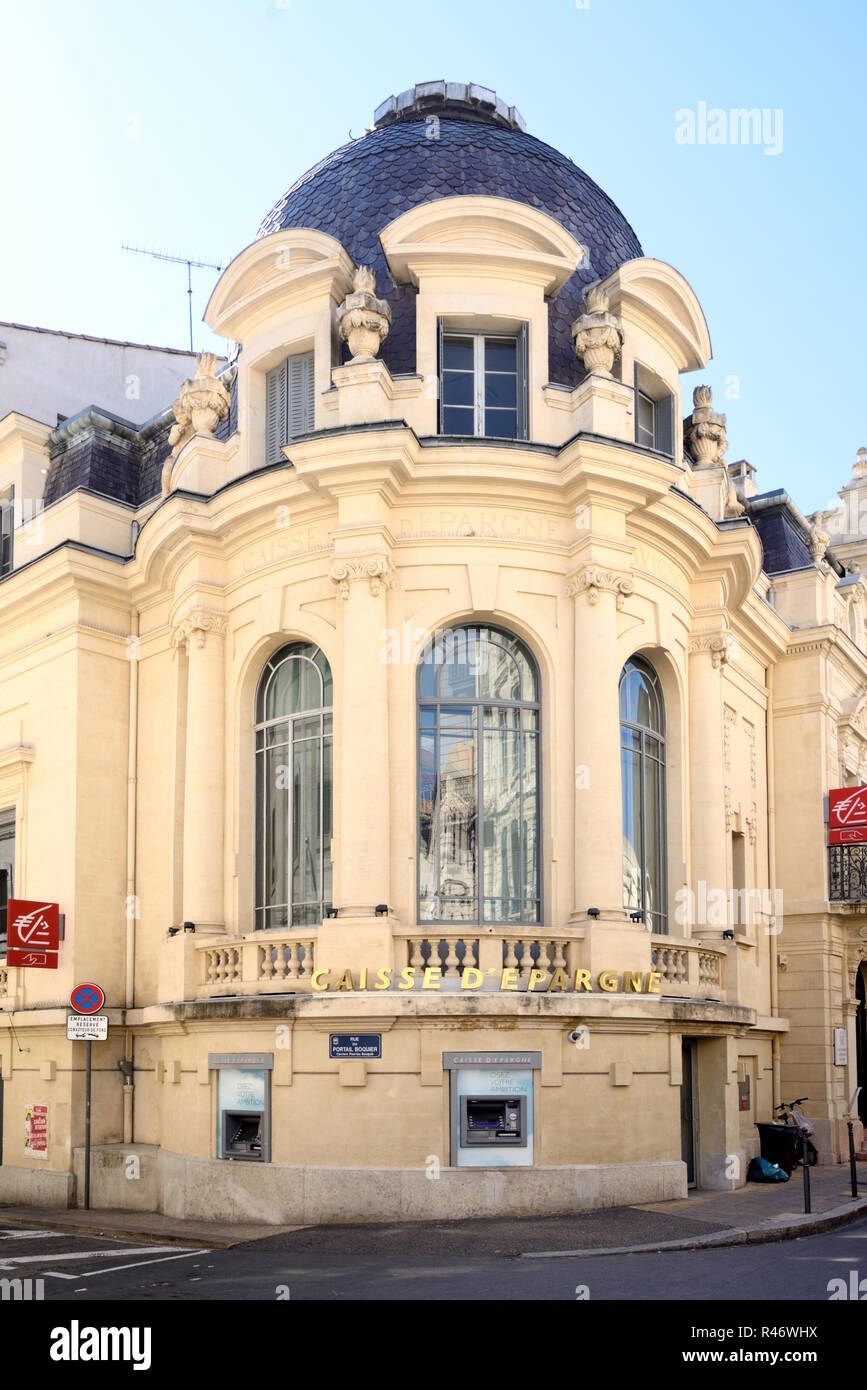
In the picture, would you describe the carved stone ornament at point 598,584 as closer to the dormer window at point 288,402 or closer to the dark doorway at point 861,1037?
the dormer window at point 288,402

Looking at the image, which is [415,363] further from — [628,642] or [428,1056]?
[428,1056]

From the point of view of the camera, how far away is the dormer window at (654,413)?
70.4ft

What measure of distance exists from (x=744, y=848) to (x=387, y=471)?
10.4 m

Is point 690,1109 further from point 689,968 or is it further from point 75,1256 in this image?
point 75,1256

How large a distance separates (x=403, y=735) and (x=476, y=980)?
3183 mm

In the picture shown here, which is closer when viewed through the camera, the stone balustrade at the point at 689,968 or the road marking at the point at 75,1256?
the road marking at the point at 75,1256

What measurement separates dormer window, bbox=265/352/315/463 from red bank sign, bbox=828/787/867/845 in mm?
12123

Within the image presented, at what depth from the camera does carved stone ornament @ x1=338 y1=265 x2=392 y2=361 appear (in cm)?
1911

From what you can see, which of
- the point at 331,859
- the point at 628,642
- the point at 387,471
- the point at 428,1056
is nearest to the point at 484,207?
the point at 387,471

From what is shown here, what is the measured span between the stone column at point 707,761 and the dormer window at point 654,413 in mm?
2976

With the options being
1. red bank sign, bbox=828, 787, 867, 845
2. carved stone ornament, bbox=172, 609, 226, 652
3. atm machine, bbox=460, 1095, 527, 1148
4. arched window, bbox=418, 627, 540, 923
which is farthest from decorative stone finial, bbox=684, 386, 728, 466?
atm machine, bbox=460, 1095, 527, 1148

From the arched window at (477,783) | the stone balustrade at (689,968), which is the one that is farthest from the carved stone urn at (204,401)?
the stone balustrade at (689,968)

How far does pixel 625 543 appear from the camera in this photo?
755 inches

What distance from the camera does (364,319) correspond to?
19.1 metres
